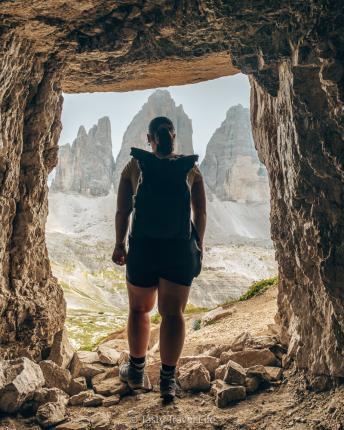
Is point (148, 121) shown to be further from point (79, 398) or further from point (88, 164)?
point (79, 398)

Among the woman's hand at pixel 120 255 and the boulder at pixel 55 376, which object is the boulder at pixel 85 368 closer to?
the boulder at pixel 55 376

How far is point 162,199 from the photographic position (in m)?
4.49

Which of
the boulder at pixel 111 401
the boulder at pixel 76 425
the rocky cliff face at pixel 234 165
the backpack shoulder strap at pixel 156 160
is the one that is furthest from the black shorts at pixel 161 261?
the rocky cliff face at pixel 234 165

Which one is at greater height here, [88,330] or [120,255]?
[120,255]

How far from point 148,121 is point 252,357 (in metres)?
138

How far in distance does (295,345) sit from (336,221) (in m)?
1.99

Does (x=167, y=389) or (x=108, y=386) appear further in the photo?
(x=108, y=386)

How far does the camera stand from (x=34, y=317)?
18.1 ft

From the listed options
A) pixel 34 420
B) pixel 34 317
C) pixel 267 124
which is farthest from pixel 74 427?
pixel 267 124

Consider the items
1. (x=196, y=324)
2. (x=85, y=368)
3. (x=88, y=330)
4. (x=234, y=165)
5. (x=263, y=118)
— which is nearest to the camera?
(x=85, y=368)

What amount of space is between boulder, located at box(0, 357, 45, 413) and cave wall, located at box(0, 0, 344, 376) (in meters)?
0.65

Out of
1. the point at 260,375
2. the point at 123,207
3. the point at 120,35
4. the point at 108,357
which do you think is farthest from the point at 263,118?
the point at 108,357

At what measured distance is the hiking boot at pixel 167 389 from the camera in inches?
178

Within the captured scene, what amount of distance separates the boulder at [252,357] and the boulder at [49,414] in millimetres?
2490
